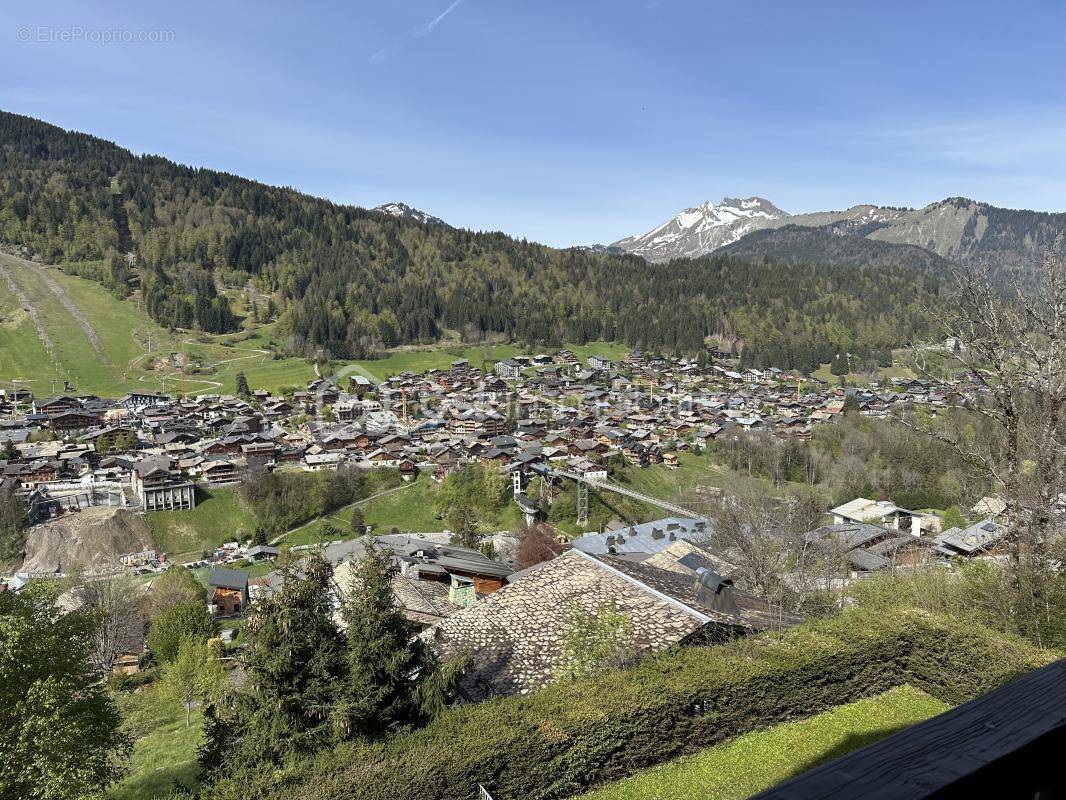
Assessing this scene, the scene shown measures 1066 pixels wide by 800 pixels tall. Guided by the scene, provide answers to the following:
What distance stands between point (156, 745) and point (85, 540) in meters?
31.7

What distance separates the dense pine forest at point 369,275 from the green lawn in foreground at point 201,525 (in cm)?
5001

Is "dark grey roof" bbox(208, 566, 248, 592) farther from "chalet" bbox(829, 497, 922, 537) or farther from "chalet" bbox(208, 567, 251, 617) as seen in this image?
"chalet" bbox(829, 497, 922, 537)

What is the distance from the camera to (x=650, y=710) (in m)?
7.96

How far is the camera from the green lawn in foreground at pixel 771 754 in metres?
7.88

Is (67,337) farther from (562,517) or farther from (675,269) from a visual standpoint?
(675,269)

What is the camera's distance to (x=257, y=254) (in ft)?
412

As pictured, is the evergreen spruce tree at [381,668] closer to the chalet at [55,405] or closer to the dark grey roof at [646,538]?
the dark grey roof at [646,538]

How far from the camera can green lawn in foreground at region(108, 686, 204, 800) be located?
11.9m

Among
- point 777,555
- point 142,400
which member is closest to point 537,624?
point 777,555

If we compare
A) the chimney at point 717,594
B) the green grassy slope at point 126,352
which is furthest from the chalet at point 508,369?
the chimney at point 717,594

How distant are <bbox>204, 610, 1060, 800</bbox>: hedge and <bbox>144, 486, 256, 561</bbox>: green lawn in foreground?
3958 cm

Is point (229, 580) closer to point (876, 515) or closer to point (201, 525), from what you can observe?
point (201, 525)

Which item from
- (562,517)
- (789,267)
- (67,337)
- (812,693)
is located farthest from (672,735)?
(789,267)

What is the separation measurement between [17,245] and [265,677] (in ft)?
473
